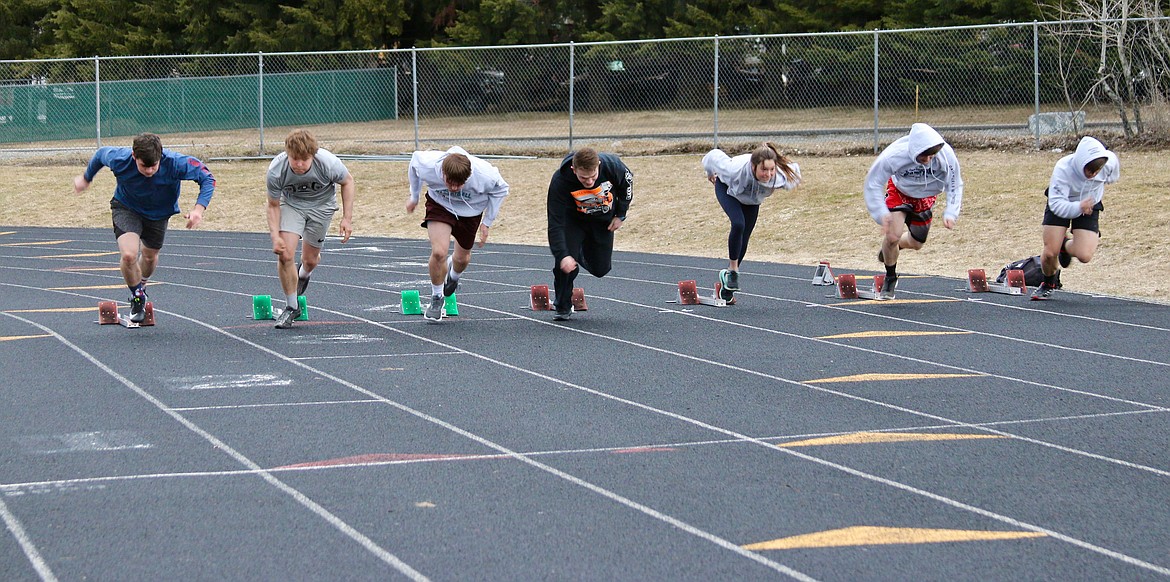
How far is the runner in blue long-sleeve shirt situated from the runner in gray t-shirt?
0.48 meters

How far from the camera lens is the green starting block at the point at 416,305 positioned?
34.0ft

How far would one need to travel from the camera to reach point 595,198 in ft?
32.0

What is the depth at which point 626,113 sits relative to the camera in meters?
25.3

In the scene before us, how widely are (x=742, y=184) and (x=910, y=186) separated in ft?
4.66

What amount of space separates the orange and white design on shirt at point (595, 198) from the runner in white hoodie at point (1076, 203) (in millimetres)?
3917

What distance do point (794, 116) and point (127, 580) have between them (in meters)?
20.3

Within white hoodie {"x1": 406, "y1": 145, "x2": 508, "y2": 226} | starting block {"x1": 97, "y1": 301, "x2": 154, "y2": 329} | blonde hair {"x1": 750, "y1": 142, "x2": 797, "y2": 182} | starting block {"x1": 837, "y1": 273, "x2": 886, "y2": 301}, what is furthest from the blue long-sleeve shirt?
starting block {"x1": 837, "y1": 273, "x2": 886, "y2": 301}

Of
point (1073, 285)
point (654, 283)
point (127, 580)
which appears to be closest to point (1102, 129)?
point (1073, 285)

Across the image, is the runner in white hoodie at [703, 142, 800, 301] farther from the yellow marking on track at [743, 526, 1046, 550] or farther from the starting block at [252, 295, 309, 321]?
the yellow marking on track at [743, 526, 1046, 550]

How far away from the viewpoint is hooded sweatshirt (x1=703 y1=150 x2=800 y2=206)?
1070cm

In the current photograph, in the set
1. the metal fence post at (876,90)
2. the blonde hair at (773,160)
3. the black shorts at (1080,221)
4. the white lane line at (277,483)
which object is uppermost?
the metal fence post at (876,90)

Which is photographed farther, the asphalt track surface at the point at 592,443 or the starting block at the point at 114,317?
the starting block at the point at 114,317

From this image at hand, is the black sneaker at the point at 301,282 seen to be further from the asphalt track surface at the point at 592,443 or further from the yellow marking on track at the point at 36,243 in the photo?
the yellow marking on track at the point at 36,243

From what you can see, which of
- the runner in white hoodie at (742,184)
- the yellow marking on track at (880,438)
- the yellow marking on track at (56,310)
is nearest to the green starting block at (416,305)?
the runner in white hoodie at (742,184)
